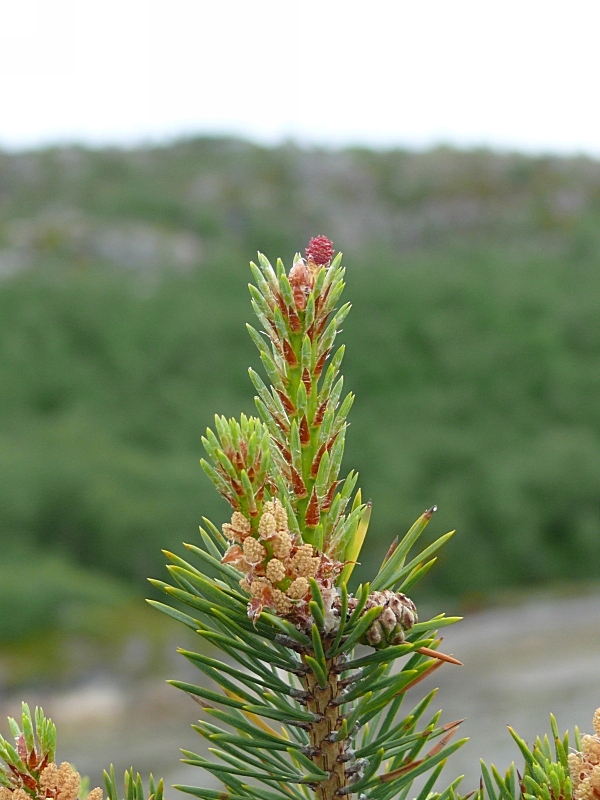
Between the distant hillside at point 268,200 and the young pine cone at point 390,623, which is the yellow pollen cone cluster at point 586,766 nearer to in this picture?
the young pine cone at point 390,623

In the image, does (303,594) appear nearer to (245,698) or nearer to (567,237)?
(245,698)

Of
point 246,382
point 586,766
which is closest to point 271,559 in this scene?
point 586,766

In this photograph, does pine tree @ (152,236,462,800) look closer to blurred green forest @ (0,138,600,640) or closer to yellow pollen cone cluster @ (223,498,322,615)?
yellow pollen cone cluster @ (223,498,322,615)

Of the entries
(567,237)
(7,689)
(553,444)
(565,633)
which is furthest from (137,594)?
(567,237)

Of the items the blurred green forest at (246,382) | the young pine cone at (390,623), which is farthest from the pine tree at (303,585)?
the blurred green forest at (246,382)

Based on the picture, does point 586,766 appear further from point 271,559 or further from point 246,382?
point 246,382

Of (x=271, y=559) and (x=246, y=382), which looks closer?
(x=271, y=559)
